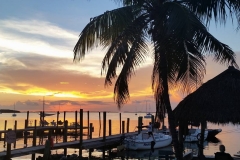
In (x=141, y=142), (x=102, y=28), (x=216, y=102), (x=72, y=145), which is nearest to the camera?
(x=102, y=28)

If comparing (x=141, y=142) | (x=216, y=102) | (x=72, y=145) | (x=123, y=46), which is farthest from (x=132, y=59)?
(x=141, y=142)

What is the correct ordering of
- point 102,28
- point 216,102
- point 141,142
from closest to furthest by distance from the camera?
point 102,28 → point 216,102 → point 141,142

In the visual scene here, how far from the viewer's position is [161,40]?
11.2 m

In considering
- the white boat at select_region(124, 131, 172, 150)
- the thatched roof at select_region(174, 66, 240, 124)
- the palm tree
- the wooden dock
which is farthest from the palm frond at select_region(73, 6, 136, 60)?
the white boat at select_region(124, 131, 172, 150)

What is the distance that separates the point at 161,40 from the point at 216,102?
3.40 meters

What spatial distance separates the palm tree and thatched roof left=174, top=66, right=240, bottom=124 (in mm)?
540

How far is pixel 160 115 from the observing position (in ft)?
42.7

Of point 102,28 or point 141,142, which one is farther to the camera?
point 141,142

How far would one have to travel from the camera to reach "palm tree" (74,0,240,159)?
10.3 meters

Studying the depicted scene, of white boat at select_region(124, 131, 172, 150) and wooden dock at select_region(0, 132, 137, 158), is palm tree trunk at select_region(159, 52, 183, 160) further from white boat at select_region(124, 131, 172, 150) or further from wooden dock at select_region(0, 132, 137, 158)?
white boat at select_region(124, 131, 172, 150)

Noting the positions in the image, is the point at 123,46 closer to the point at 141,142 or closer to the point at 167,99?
the point at 167,99

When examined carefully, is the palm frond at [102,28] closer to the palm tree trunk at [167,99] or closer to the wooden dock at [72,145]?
the palm tree trunk at [167,99]

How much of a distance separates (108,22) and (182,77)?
13.4 ft

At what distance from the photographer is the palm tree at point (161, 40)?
10328mm
